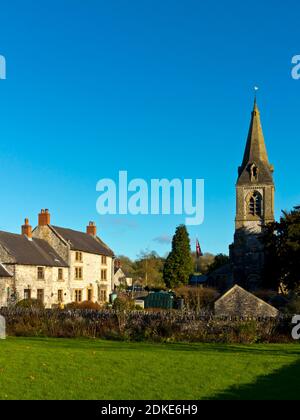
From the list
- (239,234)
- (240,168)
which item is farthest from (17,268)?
(240,168)

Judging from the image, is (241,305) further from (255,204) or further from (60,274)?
(255,204)

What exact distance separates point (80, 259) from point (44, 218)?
17.4ft

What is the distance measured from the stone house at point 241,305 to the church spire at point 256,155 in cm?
3625

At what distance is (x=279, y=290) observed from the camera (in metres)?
54.6

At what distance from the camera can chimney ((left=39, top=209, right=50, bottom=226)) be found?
51.3 meters

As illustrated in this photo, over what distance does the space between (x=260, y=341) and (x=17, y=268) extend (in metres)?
23.4

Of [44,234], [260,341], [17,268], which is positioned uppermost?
[44,234]

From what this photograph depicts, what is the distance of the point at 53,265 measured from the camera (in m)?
47.1

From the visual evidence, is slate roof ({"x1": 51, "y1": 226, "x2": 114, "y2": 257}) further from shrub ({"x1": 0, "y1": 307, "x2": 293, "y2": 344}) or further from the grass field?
the grass field

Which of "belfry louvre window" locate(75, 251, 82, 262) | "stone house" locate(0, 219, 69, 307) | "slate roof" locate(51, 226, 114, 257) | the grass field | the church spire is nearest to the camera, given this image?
the grass field

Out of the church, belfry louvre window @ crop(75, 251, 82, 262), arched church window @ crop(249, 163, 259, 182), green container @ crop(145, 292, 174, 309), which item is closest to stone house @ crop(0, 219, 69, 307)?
belfry louvre window @ crop(75, 251, 82, 262)

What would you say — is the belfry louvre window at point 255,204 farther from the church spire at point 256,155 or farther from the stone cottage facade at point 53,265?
the stone cottage facade at point 53,265
